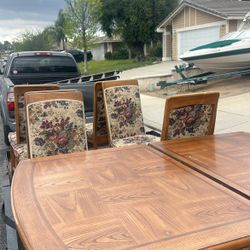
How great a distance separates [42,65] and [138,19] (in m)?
23.7

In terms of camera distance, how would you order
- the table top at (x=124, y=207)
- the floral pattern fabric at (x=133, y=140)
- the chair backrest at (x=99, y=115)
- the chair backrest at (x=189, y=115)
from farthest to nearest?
1. the chair backrest at (x=99, y=115)
2. the floral pattern fabric at (x=133, y=140)
3. the chair backrest at (x=189, y=115)
4. the table top at (x=124, y=207)

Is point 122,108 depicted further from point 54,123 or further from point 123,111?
point 54,123

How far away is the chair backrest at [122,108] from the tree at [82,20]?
24.1 m

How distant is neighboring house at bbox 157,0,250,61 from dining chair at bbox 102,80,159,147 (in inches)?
615

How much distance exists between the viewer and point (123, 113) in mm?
4164

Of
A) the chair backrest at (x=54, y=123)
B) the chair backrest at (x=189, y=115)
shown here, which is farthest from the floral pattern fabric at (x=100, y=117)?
the chair backrest at (x=189, y=115)

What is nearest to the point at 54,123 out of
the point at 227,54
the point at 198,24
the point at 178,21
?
the point at 227,54

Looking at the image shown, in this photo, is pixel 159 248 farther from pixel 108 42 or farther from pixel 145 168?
pixel 108 42

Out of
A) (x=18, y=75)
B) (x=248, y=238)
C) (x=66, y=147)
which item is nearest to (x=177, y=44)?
(x=18, y=75)

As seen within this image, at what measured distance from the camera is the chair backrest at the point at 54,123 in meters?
3.11

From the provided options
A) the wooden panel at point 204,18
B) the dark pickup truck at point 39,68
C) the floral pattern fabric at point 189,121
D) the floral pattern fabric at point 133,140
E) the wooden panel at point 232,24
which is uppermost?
the wooden panel at point 204,18

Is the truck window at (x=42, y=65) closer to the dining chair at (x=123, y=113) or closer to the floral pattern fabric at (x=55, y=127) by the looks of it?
the dining chair at (x=123, y=113)

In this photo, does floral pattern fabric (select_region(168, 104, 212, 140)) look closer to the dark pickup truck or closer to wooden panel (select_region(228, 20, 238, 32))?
the dark pickup truck

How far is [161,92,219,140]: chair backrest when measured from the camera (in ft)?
10.1
